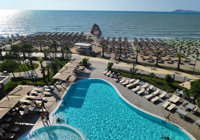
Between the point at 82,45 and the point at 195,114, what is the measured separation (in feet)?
93.9

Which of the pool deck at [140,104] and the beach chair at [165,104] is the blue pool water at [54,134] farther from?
the beach chair at [165,104]

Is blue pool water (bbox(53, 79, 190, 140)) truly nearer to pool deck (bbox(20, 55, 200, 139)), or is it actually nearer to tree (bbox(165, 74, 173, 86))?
pool deck (bbox(20, 55, 200, 139))

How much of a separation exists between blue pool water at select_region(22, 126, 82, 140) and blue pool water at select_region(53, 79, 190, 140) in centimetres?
79

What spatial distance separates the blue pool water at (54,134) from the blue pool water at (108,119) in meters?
0.79

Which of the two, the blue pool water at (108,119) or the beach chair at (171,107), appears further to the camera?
the beach chair at (171,107)

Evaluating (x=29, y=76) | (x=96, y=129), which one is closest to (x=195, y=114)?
(x=96, y=129)

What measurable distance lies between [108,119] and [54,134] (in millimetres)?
5420

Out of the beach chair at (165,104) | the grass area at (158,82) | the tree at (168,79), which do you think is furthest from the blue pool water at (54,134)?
the tree at (168,79)

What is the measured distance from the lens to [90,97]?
17688mm

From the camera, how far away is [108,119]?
1415 centimetres

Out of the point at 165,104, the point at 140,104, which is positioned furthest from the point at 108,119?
the point at 165,104

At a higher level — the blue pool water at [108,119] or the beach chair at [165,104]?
the beach chair at [165,104]

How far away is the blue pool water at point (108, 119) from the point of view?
12586 millimetres

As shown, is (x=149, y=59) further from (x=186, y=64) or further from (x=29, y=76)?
(x=29, y=76)
